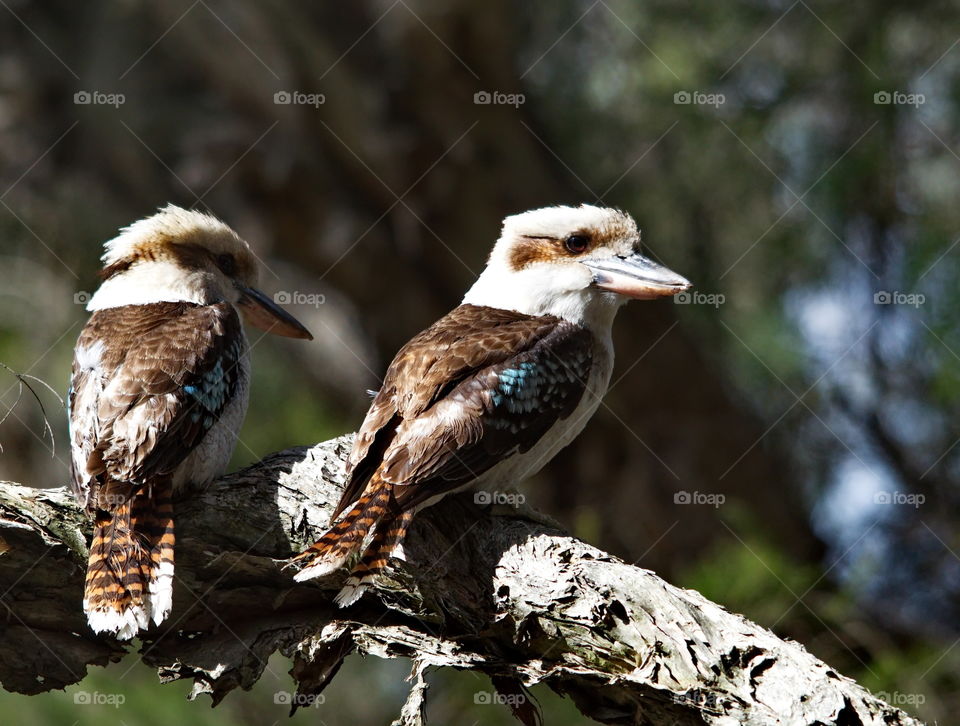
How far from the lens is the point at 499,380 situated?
3145 mm

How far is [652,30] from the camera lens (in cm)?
670

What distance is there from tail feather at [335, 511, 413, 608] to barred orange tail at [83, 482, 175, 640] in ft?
1.38

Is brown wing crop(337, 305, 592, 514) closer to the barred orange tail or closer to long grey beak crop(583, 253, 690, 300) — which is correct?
long grey beak crop(583, 253, 690, 300)

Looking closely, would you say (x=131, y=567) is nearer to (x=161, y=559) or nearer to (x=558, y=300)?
(x=161, y=559)

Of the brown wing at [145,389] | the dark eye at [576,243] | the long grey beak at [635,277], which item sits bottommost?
the brown wing at [145,389]

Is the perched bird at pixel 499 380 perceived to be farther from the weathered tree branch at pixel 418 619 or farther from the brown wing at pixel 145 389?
the brown wing at pixel 145 389

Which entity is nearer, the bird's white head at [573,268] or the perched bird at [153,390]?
the perched bird at [153,390]

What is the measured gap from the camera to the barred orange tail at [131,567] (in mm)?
2670

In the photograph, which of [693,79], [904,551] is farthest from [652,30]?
[904,551]

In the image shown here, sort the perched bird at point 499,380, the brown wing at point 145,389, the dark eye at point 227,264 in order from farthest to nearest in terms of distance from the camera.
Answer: the dark eye at point 227,264, the brown wing at point 145,389, the perched bird at point 499,380

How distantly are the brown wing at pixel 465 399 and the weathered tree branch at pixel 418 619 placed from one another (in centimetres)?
18

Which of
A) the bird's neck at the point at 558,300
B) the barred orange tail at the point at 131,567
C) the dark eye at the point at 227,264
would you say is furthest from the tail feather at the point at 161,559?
the bird's neck at the point at 558,300

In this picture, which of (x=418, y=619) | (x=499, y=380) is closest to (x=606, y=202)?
(x=499, y=380)

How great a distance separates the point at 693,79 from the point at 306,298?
2500 mm
